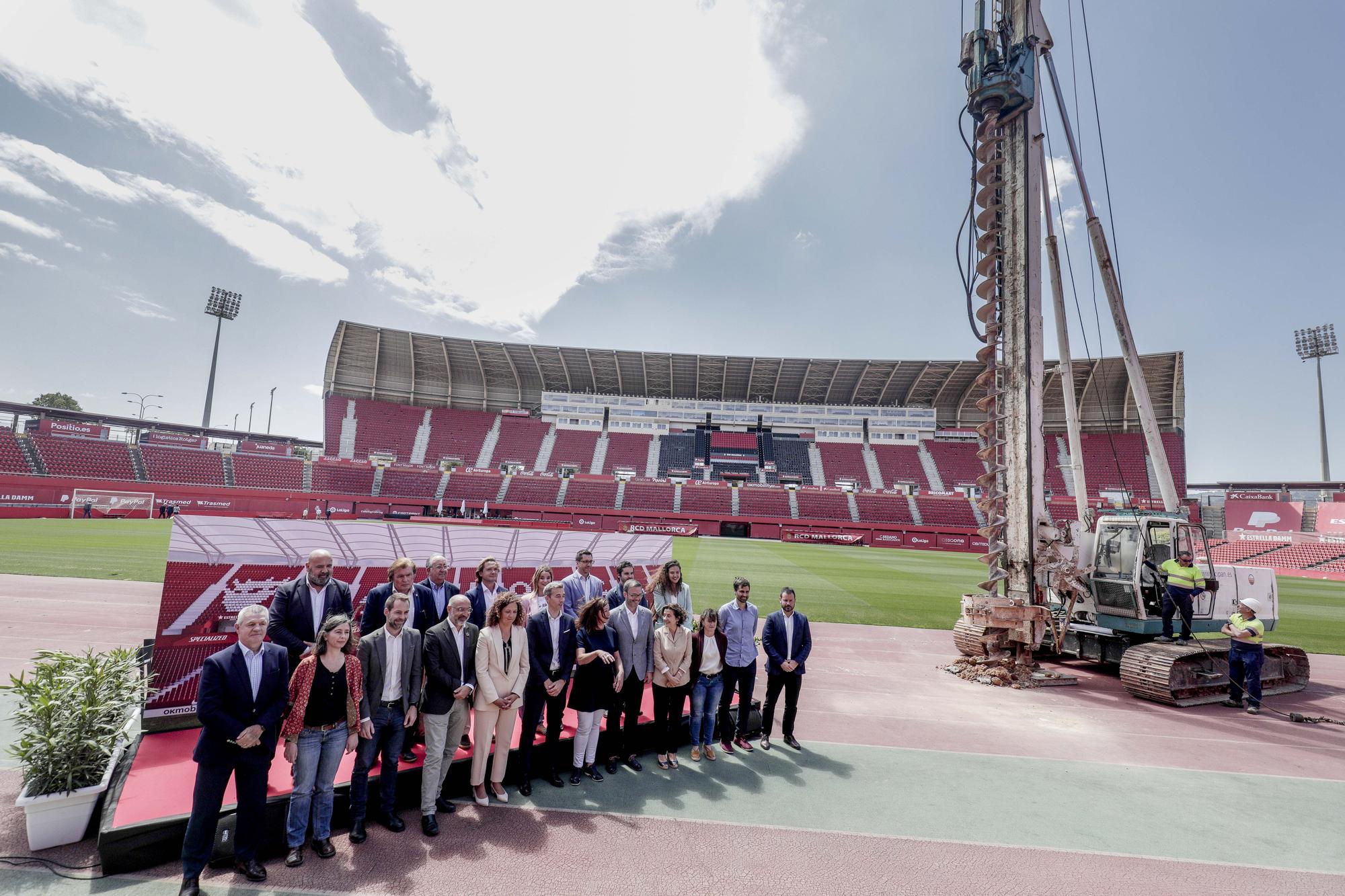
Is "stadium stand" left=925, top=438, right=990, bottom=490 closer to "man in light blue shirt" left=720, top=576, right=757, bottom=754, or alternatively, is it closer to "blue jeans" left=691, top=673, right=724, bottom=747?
"man in light blue shirt" left=720, top=576, right=757, bottom=754

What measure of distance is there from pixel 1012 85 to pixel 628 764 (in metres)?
11.5

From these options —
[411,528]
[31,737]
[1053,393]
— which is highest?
[1053,393]

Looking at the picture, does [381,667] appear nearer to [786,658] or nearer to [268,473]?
[786,658]

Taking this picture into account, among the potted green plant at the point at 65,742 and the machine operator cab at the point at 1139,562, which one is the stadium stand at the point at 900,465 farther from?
the potted green plant at the point at 65,742

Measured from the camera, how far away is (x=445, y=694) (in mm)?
4555

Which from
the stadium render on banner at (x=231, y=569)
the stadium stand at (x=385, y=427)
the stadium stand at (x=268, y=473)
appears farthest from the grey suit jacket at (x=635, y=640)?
the stadium stand at (x=385, y=427)

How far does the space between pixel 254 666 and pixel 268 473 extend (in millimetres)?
51468

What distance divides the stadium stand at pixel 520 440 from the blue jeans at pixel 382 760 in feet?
164

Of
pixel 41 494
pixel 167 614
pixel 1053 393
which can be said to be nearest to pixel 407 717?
pixel 167 614

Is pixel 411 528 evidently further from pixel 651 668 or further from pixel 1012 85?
pixel 1012 85

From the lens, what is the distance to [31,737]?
3.87 metres

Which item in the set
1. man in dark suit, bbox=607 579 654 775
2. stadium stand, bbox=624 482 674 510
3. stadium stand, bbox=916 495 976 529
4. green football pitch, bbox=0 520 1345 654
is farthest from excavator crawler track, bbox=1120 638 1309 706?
stadium stand, bbox=624 482 674 510


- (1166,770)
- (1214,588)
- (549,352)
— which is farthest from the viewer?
(549,352)

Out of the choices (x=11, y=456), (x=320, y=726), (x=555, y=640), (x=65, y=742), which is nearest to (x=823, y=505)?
(x=555, y=640)
